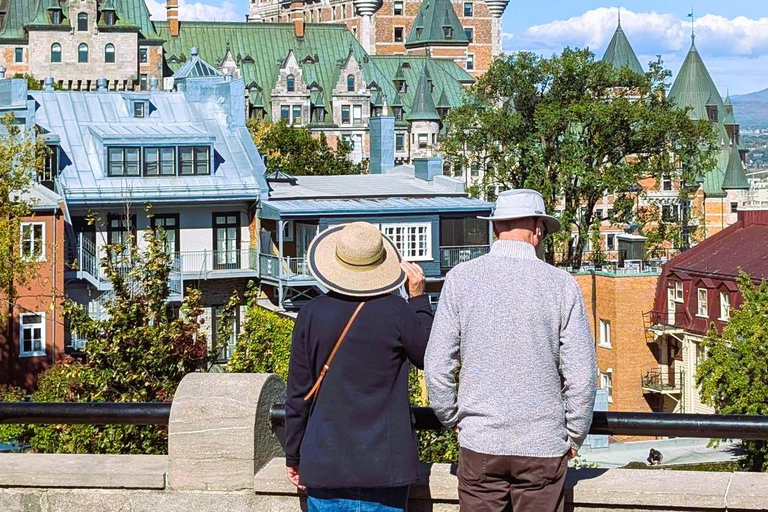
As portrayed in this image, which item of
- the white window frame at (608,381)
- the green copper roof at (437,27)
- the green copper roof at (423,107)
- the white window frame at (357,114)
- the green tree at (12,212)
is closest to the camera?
the green tree at (12,212)


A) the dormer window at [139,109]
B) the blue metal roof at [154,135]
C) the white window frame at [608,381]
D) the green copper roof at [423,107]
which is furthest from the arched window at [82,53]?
the white window frame at [608,381]

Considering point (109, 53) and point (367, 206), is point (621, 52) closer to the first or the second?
point (109, 53)

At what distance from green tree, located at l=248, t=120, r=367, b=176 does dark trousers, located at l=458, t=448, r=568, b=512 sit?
7244 cm

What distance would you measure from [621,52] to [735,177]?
15.3 m

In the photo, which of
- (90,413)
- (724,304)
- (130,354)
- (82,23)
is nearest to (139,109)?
(724,304)

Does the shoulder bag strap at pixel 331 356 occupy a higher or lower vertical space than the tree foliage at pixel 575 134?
lower

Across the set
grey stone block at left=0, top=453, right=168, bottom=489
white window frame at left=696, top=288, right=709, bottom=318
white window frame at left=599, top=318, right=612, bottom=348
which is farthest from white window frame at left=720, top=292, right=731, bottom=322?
grey stone block at left=0, top=453, right=168, bottom=489

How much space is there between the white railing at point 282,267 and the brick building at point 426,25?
3593 inches

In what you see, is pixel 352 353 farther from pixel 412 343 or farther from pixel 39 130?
pixel 39 130

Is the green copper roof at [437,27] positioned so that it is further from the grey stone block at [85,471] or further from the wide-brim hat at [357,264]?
the wide-brim hat at [357,264]

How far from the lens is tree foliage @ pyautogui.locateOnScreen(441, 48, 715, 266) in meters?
63.2

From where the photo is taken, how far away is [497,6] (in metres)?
150

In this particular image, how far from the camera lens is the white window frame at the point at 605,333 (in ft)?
175

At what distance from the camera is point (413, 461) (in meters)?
7.08
